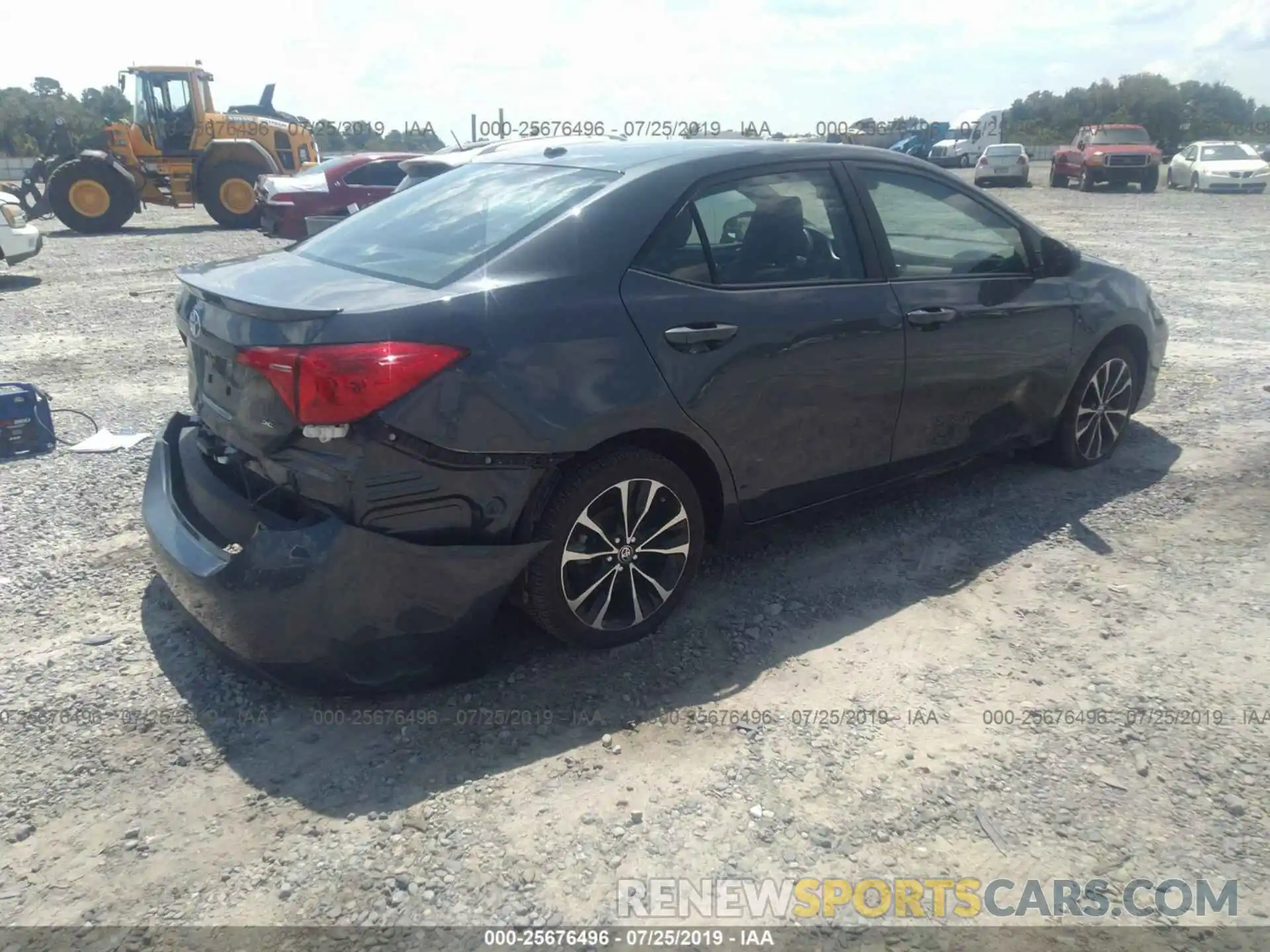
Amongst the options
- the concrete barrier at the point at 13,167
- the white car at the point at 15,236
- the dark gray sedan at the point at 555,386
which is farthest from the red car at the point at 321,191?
the concrete barrier at the point at 13,167

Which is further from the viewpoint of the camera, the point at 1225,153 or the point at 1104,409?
the point at 1225,153

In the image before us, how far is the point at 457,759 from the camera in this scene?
288 cm

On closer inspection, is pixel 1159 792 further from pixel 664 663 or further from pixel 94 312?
pixel 94 312

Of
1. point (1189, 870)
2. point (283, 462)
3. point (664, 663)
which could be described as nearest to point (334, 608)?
point (283, 462)

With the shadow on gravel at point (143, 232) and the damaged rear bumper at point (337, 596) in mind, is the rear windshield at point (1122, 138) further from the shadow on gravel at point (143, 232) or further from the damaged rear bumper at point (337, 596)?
the damaged rear bumper at point (337, 596)

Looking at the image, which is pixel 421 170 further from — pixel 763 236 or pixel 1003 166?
pixel 1003 166

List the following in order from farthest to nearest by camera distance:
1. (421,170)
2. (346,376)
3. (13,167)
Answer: (13,167) < (421,170) < (346,376)

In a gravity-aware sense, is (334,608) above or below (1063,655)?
above

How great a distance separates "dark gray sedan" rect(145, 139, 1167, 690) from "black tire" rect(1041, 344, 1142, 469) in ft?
2.47

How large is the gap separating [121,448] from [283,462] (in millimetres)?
3145

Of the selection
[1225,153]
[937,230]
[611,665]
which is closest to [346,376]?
[611,665]

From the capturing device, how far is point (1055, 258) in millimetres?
4711

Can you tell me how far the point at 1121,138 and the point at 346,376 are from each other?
3149cm

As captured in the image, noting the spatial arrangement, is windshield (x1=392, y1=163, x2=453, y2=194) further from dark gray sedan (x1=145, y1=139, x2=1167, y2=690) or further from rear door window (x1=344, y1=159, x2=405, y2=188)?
rear door window (x1=344, y1=159, x2=405, y2=188)
